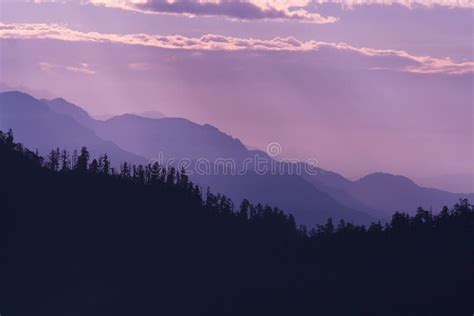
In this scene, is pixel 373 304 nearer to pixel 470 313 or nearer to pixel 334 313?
pixel 334 313

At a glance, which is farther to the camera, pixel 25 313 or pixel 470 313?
pixel 25 313

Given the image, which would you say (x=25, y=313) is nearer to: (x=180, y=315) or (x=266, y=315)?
(x=180, y=315)

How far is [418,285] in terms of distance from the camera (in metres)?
200

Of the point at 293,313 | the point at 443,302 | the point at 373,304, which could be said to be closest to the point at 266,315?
the point at 293,313

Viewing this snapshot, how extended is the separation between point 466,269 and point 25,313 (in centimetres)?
8142

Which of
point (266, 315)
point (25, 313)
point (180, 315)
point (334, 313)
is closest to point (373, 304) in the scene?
point (334, 313)

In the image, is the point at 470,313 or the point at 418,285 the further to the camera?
the point at 418,285

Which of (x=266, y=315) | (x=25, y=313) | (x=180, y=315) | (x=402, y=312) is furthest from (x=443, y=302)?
(x=25, y=313)

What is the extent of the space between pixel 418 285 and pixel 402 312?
32.2 ft

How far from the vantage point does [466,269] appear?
7790 inches

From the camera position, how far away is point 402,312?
191750 millimetres

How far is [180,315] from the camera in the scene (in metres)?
199

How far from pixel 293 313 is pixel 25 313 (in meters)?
49.4

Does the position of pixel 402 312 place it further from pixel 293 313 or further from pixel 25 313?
pixel 25 313
